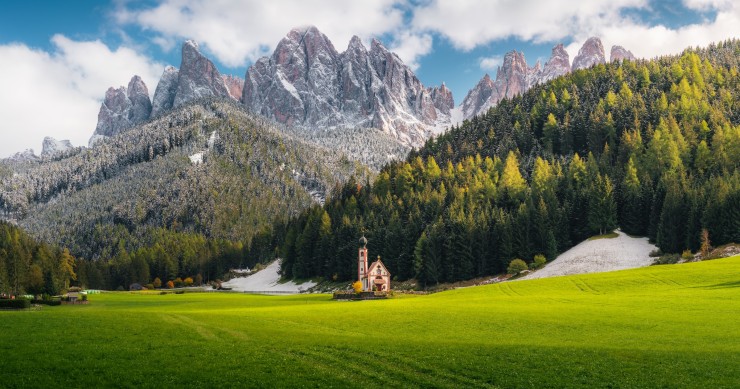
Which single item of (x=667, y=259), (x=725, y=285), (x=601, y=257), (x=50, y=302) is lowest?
(x=725, y=285)

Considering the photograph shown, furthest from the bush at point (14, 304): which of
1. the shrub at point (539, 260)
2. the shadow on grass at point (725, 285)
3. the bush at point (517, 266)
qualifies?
the shrub at point (539, 260)

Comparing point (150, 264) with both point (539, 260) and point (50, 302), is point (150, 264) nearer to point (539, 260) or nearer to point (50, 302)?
point (50, 302)

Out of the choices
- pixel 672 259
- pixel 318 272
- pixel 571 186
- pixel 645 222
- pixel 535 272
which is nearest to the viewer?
pixel 672 259

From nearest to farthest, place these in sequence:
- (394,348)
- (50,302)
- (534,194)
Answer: (394,348) < (50,302) < (534,194)

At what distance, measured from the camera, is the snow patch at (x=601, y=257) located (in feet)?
314

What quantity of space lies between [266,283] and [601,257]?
96349 mm

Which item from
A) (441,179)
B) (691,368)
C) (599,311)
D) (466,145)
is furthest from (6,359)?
(466,145)

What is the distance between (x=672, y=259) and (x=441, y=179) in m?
67.6

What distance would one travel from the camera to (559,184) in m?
129

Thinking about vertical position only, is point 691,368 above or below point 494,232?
below

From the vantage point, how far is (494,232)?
115875mm

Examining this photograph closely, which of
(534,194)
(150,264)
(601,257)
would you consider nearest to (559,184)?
(534,194)

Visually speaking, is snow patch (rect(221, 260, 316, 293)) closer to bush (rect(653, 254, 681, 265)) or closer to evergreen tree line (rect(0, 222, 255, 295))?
evergreen tree line (rect(0, 222, 255, 295))

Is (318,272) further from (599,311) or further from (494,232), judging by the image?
(599,311)
